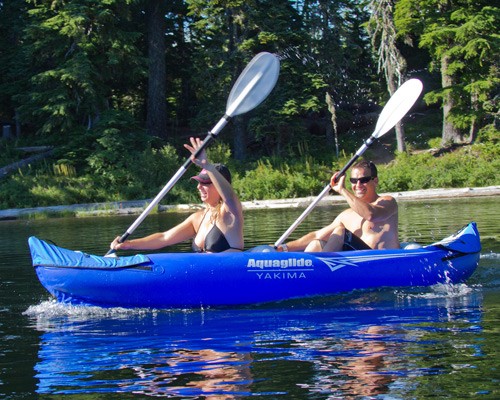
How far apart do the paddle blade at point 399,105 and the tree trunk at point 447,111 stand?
14.6m

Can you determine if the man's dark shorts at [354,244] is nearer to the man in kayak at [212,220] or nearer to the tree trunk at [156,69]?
the man in kayak at [212,220]

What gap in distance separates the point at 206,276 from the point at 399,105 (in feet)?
11.5

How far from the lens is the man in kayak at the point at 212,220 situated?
6812 millimetres

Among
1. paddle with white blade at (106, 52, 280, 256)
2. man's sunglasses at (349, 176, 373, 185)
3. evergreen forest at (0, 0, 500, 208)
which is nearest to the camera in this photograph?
man's sunglasses at (349, 176, 373, 185)

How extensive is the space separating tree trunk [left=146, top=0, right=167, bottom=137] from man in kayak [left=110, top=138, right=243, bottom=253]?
62.4ft

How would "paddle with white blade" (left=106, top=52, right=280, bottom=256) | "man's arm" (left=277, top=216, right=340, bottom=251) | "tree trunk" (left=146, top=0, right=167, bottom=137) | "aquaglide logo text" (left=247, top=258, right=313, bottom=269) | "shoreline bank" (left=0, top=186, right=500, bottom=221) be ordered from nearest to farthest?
"aquaglide logo text" (left=247, top=258, right=313, bottom=269) → "man's arm" (left=277, top=216, right=340, bottom=251) → "paddle with white blade" (left=106, top=52, right=280, bottom=256) → "shoreline bank" (left=0, top=186, right=500, bottom=221) → "tree trunk" (left=146, top=0, right=167, bottom=137)

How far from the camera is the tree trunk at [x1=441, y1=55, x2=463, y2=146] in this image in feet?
76.7

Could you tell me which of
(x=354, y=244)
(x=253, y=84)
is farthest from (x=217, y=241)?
(x=253, y=84)

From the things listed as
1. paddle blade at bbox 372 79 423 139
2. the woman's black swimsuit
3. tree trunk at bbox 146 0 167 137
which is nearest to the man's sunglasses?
the woman's black swimsuit

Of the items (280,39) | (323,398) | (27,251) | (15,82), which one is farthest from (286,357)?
(15,82)

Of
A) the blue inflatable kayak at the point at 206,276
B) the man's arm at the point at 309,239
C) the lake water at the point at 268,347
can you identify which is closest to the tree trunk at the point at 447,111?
the lake water at the point at 268,347

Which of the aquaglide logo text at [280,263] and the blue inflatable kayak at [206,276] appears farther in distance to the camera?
the aquaglide logo text at [280,263]

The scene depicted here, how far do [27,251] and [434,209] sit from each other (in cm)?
783

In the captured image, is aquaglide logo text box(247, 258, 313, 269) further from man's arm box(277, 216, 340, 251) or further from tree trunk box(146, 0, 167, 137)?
tree trunk box(146, 0, 167, 137)
